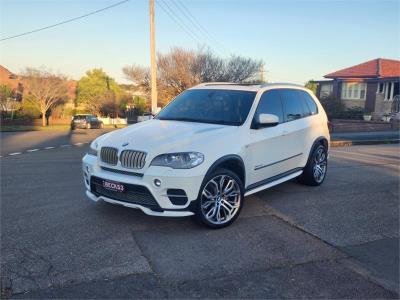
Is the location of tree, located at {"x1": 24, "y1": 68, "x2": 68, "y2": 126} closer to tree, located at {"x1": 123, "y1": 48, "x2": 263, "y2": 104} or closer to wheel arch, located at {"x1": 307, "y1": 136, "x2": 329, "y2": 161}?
tree, located at {"x1": 123, "y1": 48, "x2": 263, "y2": 104}

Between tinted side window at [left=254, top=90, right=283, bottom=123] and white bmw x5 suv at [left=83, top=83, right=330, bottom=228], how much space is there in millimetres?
16

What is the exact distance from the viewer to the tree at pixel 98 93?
168 ft

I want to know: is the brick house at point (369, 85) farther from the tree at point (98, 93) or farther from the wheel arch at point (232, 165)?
the wheel arch at point (232, 165)

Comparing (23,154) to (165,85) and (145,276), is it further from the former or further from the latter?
(165,85)

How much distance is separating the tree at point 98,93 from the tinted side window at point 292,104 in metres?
46.3

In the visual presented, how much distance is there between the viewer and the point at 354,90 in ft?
119

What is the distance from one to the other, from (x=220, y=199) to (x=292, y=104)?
8.35 ft

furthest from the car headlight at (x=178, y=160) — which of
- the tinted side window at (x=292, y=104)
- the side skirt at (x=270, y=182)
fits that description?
the tinted side window at (x=292, y=104)

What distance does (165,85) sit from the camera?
121 feet

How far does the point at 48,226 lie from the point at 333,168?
6.82m

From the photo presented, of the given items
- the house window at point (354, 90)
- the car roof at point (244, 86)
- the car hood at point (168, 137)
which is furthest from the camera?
the house window at point (354, 90)

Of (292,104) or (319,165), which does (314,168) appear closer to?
(319,165)

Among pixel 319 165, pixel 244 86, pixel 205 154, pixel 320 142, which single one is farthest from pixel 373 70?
pixel 205 154

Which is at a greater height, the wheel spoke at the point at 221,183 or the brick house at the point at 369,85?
the brick house at the point at 369,85
